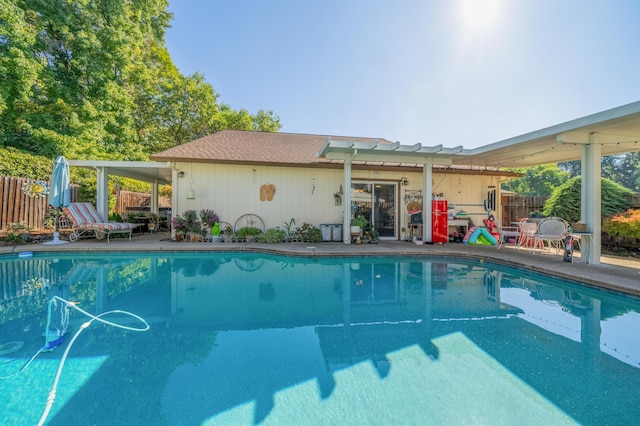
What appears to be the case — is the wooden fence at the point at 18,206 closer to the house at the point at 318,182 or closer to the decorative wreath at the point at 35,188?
the decorative wreath at the point at 35,188

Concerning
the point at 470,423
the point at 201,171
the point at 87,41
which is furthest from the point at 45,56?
the point at 470,423

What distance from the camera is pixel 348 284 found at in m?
4.97

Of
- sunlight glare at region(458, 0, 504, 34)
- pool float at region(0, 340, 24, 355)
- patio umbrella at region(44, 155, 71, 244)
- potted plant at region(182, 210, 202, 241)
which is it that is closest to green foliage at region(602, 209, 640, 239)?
sunlight glare at region(458, 0, 504, 34)

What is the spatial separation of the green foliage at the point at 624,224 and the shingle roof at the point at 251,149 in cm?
752

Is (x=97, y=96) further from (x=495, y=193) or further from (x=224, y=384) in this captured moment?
(x=495, y=193)

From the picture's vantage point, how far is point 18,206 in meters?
8.62

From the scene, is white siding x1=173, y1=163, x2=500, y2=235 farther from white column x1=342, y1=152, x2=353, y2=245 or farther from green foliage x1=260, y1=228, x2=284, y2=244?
white column x1=342, y1=152, x2=353, y2=245

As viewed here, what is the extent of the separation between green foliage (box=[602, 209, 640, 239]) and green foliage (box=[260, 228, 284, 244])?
29.2ft

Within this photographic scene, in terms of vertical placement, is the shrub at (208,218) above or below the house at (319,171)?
below

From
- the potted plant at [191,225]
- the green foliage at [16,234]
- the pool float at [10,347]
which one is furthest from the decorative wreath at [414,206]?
the green foliage at [16,234]

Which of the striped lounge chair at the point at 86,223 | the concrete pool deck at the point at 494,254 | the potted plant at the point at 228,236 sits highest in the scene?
the striped lounge chair at the point at 86,223

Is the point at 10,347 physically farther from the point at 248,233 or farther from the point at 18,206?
the point at 18,206

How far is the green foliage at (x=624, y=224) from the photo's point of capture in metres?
6.90

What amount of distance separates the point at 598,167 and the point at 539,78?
5.19m
